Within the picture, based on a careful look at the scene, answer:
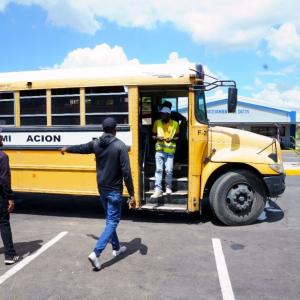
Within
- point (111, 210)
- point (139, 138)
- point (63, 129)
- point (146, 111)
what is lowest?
point (111, 210)

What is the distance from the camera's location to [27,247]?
234 inches

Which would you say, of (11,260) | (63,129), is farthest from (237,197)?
(11,260)

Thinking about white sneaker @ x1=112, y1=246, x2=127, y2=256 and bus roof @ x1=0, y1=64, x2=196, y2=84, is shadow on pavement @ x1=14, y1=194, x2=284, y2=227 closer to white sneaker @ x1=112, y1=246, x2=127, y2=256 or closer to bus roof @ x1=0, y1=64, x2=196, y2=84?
white sneaker @ x1=112, y1=246, x2=127, y2=256

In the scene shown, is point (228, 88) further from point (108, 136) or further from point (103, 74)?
point (108, 136)

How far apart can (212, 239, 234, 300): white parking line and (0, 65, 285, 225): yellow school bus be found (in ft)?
3.90

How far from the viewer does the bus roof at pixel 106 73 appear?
699 cm

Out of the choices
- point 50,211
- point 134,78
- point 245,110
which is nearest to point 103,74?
point 134,78

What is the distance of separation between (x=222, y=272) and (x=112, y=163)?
181cm

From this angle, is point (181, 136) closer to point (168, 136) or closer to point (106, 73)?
point (168, 136)

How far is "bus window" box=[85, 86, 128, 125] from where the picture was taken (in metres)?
7.18

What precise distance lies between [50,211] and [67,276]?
12.7 feet

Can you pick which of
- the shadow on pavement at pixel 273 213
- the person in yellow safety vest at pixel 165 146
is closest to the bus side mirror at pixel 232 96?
the person in yellow safety vest at pixel 165 146

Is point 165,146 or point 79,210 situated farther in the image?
point 79,210

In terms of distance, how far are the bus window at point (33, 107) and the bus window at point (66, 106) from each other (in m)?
0.22
